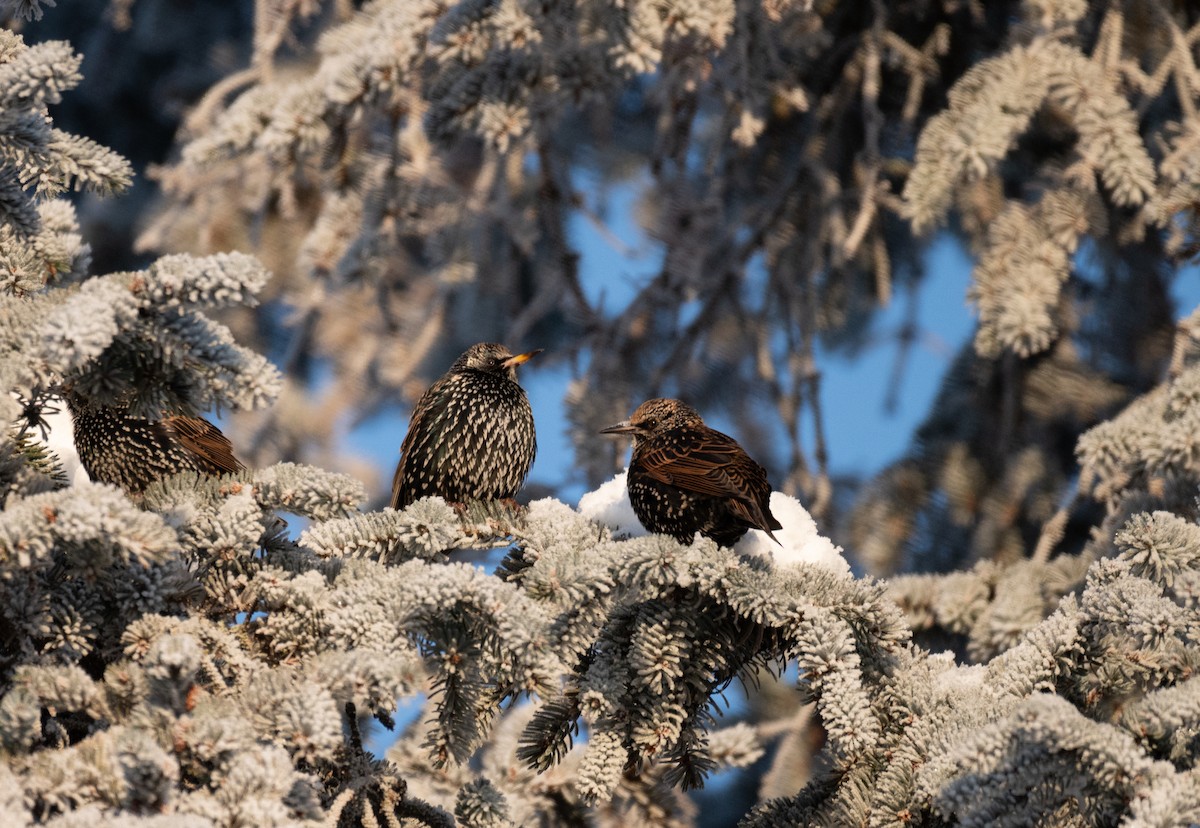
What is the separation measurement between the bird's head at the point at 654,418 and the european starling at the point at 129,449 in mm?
1095

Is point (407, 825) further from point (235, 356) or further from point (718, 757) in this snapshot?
point (718, 757)

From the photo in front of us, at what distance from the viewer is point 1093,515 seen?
4840mm

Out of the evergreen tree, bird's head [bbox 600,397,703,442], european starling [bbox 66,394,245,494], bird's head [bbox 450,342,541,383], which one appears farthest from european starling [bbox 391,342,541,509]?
european starling [bbox 66,394,245,494]

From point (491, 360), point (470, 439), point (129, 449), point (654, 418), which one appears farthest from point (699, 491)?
point (129, 449)

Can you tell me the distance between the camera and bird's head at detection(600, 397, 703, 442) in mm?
3820

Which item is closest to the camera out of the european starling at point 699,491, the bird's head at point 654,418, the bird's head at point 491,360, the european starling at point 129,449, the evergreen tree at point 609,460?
the evergreen tree at point 609,460

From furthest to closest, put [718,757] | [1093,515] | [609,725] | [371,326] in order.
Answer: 1. [371,326]
2. [1093,515]
3. [718,757]
4. [609,725]

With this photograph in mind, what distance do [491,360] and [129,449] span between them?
1230mm

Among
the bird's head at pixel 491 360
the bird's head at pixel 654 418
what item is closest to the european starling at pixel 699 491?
the bird's head at pixel 654 418

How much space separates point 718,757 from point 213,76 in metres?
5.32

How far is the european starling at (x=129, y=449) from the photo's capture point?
3191 mm

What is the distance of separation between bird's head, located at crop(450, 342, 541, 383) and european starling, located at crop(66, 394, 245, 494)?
912mm

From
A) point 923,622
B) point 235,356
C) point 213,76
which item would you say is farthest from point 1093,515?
point 213,76

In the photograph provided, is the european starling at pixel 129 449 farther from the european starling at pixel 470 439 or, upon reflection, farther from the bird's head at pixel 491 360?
the bird's head at pixel 491 360
